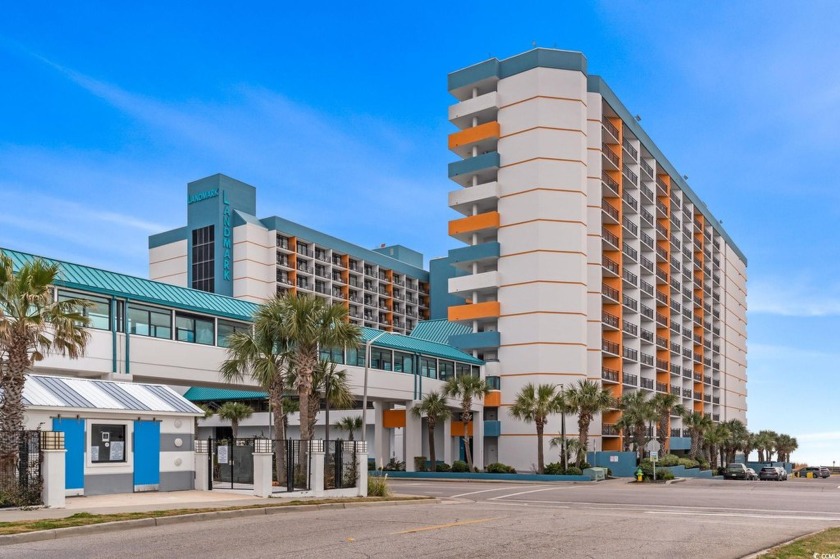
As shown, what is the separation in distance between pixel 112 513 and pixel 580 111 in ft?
218

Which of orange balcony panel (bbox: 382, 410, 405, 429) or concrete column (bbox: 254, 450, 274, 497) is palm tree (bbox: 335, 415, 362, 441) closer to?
orange balcony panel (bbox: 382, 410, 405, 429)

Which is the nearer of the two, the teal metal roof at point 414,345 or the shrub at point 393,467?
the teal metal roof at point 414,345

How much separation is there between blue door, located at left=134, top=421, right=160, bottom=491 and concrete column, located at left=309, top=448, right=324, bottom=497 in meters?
5.64

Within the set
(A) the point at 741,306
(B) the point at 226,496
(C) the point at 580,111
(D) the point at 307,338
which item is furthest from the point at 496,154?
(A) the point at 741,306

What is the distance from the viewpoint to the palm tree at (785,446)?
139613 mm

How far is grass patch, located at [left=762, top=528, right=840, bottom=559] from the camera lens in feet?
49.2

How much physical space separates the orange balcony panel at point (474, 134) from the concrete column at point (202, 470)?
5533 cm

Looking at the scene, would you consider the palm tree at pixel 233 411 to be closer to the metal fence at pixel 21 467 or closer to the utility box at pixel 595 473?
the utility box at pixel 595 473

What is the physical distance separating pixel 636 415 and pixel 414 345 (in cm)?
2288

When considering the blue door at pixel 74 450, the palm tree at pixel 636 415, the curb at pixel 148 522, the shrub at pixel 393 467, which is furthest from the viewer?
the palm tree at pixel 636 415

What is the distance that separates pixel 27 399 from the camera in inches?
1063

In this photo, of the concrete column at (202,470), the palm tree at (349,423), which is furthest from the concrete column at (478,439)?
the concrete column at (202,470)

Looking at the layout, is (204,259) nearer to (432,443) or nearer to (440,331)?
(440,331)

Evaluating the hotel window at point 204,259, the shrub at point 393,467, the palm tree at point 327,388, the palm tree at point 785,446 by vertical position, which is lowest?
the palm tree at point 785,446
